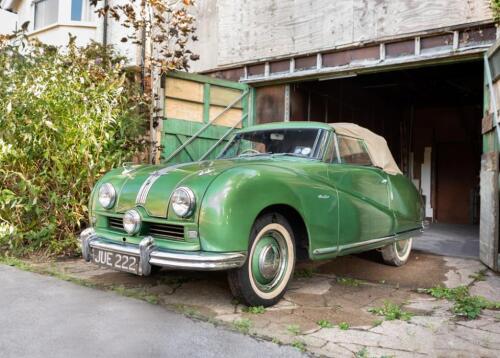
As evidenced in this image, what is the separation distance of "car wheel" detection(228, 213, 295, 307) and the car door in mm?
623

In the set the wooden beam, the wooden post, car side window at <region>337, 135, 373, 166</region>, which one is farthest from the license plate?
the wooden beam

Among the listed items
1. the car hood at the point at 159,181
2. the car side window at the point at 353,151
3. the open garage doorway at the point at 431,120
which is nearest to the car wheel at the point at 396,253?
the car side window at the point at 353,151

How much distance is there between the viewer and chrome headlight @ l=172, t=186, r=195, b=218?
3.10 metres

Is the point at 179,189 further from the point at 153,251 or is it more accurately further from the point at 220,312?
the point at 220,312

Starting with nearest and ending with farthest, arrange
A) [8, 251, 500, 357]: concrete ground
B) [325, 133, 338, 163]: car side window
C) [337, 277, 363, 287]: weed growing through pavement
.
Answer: [8, 251, 500, 357]: concrete ground, [325, 133, 338, 163]: car side window, [337, 277, 363, 287]: weed growing through pavement

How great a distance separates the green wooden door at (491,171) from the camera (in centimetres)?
489

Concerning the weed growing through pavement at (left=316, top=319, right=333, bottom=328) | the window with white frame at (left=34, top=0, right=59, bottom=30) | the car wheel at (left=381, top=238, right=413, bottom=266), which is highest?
the window with white frame at (left=34, top=0, right=59, bottom=30)

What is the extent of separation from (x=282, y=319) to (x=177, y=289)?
1144mm

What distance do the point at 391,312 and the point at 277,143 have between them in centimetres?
194

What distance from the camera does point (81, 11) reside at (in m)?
11.3

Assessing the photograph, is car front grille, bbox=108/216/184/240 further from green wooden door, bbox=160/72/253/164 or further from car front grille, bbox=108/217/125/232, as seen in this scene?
green wooden door, bbox=160/72/253/164

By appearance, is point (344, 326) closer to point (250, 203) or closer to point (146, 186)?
point (250, 203)

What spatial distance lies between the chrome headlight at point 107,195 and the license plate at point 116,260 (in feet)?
1.24

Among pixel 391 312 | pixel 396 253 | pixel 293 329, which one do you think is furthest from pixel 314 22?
pixel 293 329
